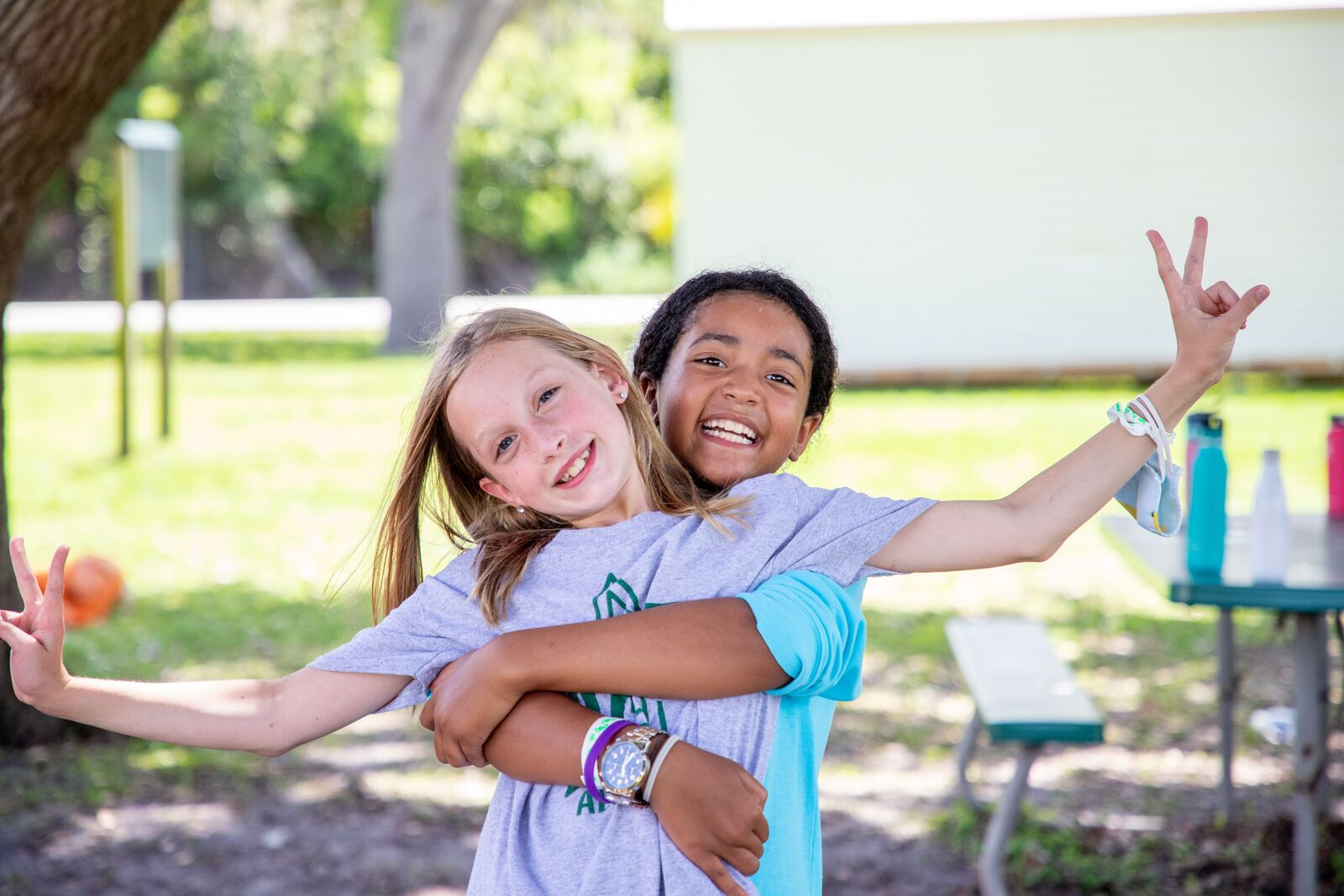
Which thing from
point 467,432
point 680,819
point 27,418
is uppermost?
point 467,432

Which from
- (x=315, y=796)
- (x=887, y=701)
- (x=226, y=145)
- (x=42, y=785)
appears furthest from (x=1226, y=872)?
(x=226, y=145)

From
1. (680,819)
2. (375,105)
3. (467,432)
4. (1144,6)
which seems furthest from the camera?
(375,105)

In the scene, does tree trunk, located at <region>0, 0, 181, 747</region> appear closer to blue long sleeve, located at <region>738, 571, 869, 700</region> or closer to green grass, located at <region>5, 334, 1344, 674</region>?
green grass, located at <region>5, 334, 1344, 674</region>

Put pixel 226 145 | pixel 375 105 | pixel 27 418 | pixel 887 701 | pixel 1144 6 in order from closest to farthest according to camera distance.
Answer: pixel 887 701 < pixel 27 418 < pixel 1144 6 < pixel 226 145 < pixel 375 105

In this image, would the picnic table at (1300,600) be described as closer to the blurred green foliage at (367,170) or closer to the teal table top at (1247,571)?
the teal table top at (1247,571)

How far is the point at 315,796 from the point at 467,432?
2.99 meters

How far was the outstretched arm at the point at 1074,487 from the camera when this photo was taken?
6.05 ft

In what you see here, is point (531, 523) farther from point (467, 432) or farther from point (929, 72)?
point (929, 72)

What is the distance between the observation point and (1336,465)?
4.48 metres

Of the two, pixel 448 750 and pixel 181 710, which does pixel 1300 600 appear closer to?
pixel 448 750

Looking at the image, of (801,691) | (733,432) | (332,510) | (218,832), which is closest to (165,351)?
(332,510)

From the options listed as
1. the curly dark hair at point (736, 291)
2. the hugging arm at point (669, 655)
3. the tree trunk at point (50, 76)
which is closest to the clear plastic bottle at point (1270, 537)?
the curly dark hair at point (736, 291)

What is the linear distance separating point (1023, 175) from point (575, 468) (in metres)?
12.9

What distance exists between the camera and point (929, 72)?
13.8 m
